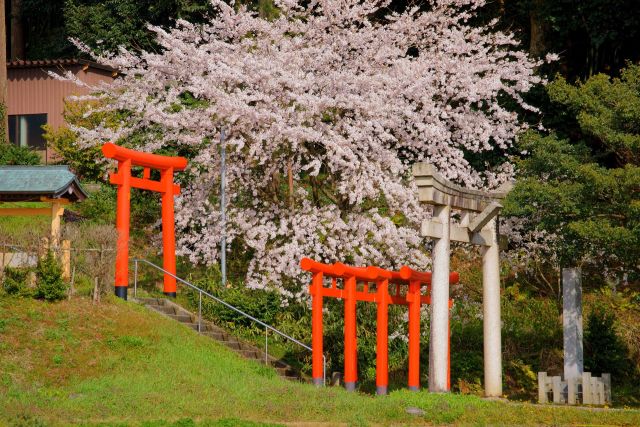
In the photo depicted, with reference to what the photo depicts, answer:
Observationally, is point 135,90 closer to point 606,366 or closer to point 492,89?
point 492,89

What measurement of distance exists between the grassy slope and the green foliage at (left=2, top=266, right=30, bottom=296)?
30 centimetres

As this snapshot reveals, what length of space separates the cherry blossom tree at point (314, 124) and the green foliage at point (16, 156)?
8580mm

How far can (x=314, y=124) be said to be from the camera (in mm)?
27953

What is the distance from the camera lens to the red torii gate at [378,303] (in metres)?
23.3

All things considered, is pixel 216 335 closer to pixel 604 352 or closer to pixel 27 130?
pixel 604 352

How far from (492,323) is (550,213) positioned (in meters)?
2.66

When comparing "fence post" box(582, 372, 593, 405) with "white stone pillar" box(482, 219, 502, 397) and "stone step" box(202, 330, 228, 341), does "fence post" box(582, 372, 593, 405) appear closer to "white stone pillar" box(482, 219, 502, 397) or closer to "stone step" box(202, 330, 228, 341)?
"white stone pillar" box(482, 219, 502, 397)

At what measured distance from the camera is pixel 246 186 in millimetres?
29297

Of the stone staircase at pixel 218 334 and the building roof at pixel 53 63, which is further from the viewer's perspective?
the building roof at pixel 53 63

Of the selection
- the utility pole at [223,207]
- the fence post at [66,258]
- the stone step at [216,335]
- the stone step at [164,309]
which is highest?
the utility pole at [223,207]

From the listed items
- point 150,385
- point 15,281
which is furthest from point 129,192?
point 150,385

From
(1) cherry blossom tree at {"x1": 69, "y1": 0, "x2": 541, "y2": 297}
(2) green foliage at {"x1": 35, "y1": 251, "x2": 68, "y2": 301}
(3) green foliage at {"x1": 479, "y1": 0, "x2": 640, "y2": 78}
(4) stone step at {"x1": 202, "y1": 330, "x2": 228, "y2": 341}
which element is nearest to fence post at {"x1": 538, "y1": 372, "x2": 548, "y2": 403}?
(1) cherry blossom tree at {"x1": 69, "y1": 0, "x2": 541, "y2": 297}

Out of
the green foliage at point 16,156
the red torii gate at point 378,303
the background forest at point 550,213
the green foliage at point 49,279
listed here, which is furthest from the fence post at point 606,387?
the green foliage at point 16,156

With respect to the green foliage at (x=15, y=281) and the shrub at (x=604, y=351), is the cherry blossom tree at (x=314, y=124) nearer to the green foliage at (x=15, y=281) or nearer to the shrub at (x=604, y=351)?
the shrub at (x=604, y=351)
